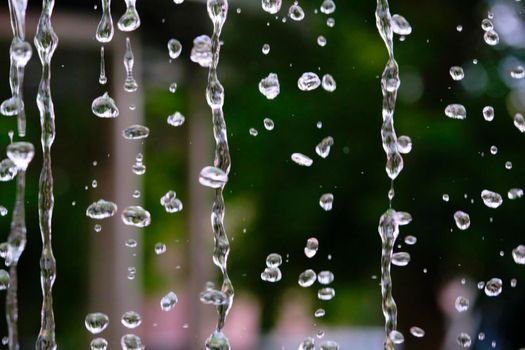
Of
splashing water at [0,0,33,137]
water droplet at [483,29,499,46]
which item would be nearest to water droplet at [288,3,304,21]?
water droplet at [483,29,499,46]

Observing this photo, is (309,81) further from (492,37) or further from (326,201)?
(326,201)

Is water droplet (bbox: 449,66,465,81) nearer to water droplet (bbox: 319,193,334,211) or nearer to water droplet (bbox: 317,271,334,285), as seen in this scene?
water droplet (bbox: 319,193,334,211)

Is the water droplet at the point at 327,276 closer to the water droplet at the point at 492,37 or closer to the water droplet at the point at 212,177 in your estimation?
the water droplet at the point at 492,37

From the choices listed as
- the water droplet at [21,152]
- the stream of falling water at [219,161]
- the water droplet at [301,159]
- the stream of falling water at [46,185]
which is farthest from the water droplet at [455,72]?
the water droplet at [21,152]

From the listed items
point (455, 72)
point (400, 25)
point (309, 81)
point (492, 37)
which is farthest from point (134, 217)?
point (455, 72)

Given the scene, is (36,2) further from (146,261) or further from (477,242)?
(477,242)

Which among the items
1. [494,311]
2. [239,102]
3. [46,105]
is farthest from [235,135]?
[46,105]
